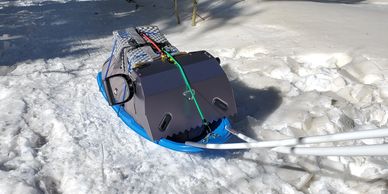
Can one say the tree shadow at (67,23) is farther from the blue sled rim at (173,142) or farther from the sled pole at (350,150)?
the sled pole at (350,150)

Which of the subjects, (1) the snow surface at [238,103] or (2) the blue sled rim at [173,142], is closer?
(1) the snow surface at [238,103]

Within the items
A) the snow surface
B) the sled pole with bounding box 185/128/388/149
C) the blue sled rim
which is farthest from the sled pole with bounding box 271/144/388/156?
the blue sled rim

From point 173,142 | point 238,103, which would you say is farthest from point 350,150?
point 238,103

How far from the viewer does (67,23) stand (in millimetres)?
11055

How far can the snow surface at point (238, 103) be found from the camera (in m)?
3.91

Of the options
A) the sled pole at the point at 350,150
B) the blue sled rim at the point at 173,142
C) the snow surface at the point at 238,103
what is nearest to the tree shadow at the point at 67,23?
the snow surface at the point at 238,103

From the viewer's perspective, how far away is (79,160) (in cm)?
424

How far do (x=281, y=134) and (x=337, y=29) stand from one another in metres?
4.07

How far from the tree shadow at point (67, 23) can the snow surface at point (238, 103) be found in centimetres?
8

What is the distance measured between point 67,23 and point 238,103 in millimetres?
7291

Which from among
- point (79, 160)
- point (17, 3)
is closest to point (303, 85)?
point (79, 160)

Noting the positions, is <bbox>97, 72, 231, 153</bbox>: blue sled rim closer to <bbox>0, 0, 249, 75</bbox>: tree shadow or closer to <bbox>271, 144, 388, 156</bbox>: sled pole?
<bbox>271, 144, 388, 156</bbox>: sled pole

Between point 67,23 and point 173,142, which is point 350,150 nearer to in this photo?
point 173,142

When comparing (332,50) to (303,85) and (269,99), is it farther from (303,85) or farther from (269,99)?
(269,99)
